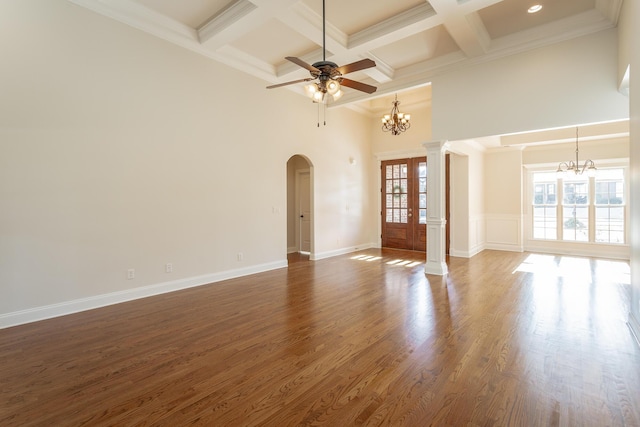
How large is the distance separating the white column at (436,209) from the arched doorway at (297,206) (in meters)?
3.53

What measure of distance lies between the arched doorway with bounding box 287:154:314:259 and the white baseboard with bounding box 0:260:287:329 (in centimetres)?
296

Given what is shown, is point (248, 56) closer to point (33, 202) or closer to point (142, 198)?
point (142, 198)

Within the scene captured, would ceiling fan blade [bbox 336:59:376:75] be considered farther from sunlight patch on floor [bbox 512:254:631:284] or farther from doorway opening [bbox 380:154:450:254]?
doorway opening [bbox 380:154:450:254]

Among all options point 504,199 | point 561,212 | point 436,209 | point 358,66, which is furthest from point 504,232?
point 358,66

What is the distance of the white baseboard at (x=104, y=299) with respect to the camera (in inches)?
133

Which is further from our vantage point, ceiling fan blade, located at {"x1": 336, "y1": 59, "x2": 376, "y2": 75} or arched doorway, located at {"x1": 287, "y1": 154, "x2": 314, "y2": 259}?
arched doorway, located at {"x1": 287, "y1": 154, "x2": 314, "y2": 259}

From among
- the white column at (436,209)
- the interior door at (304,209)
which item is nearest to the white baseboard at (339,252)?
the interior door at (304,209)

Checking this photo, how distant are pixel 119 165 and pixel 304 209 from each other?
194 inches

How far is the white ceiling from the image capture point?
3.96m

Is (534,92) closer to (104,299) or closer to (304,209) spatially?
(304,209)

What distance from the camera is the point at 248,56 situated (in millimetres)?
5402

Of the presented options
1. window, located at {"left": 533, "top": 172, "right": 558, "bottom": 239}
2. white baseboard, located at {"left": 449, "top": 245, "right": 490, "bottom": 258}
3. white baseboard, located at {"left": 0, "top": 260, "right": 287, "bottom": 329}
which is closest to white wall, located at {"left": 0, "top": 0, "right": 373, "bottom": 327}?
white baseboard, located at {"left": 0, "top": 260, "right": 287, "bottom": 329}

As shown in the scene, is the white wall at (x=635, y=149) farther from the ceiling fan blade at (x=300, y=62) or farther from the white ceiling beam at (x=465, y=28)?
the ceiling fan blade at (x=300, y=62)

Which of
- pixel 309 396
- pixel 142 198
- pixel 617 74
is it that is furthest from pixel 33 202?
pixel 617 74
